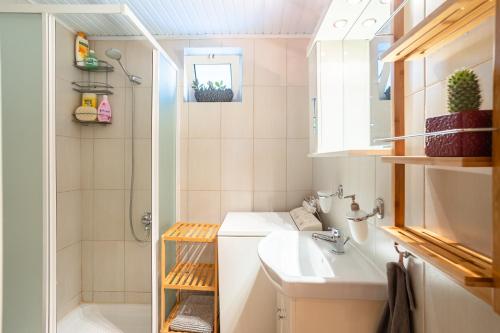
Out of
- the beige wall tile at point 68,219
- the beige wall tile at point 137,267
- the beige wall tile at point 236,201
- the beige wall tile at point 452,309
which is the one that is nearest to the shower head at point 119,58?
the beige wall tile at point 68,219

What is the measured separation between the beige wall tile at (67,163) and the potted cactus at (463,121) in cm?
169

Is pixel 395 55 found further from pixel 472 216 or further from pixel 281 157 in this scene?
pixel 281 157

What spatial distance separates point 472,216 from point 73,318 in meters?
2.22

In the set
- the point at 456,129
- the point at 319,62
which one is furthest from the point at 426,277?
the point at 319,62

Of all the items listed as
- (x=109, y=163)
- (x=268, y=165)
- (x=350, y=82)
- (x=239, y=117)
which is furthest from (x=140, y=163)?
(x=350, y=82)

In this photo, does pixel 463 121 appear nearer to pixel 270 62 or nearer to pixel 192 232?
pixel 192 232

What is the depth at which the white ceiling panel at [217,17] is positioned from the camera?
1606 mm

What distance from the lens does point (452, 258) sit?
0.52 metres

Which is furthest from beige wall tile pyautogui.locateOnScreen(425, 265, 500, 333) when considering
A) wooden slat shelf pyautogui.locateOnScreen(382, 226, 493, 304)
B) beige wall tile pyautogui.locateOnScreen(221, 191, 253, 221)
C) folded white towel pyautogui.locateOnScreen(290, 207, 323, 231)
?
beige wall tile pyautogui.locateOnScreen(221, 191, 253, 221)

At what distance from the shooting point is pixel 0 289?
3.93 feet

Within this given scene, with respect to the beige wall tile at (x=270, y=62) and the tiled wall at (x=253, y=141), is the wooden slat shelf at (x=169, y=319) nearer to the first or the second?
the tiled wall at (x=253, y=141)

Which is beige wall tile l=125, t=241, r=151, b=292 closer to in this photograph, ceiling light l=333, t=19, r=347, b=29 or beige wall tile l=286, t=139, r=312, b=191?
beige wall tile l=286, t=139, r=312, b=191

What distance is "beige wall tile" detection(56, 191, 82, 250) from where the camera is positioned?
→ 1465mm

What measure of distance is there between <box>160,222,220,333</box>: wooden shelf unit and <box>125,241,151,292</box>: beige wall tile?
0.15m
